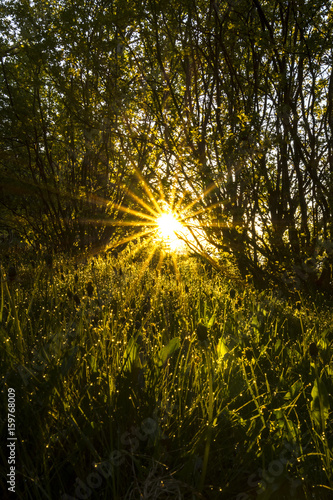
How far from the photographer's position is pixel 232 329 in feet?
9.84

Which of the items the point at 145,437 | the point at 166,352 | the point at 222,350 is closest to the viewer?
the point at 145,437

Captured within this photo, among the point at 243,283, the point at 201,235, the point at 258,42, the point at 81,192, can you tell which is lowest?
the point at 243,283

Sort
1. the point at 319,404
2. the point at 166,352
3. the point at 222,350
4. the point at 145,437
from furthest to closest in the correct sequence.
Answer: the point at 222,350 → the point at 166,352 → the point at 319,404 → the point at 145,437

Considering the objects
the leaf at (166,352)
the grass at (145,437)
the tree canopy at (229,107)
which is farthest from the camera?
the tree canopy at (229,107)

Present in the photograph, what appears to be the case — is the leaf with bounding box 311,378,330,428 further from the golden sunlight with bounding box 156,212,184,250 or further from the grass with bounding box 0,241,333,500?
the golden sunlight with bounding box 156,212,184,250

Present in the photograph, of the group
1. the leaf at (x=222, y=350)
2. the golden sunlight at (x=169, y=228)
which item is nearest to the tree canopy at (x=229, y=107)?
the golden sunlight at (x=169, y=228)

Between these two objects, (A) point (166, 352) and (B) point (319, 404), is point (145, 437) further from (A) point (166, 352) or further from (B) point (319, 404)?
(B) point (319, 404)

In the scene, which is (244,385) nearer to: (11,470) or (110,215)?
(11,470)

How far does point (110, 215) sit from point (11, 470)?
733cm

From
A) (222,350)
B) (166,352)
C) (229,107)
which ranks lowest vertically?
(222,350)

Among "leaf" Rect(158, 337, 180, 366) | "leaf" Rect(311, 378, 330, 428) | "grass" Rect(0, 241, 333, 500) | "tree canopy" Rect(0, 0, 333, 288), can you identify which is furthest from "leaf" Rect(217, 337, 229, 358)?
"tree canopy" Rect(0, 0, 333, 288)

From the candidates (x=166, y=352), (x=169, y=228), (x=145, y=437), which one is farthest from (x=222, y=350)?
(x=169, y=228)

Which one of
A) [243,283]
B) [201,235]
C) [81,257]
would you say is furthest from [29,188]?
[243,283]

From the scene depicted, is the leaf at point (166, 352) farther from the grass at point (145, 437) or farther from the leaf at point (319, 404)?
the leaf at point (319, 404)
